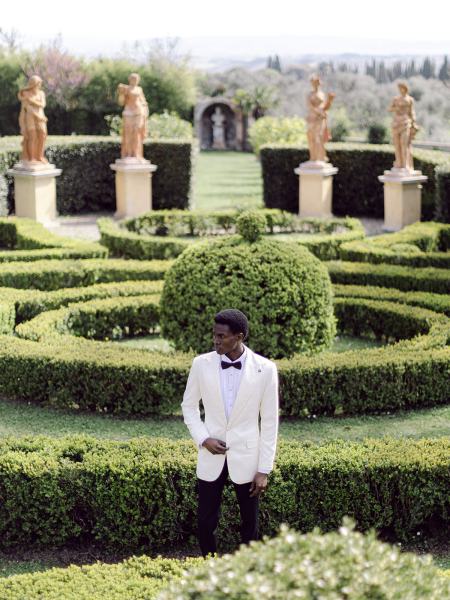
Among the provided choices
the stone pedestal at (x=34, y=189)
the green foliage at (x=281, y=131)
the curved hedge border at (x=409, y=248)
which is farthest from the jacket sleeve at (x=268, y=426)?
the green foliage at (x=281, y=131)

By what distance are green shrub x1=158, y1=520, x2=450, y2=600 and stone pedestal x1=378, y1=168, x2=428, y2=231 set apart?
16.2 m

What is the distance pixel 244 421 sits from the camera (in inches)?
185

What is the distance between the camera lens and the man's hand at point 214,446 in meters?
4.65

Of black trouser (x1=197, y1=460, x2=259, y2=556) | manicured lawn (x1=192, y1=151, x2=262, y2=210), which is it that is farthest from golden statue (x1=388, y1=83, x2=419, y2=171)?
black trouser (x1=197, y1=460, x2=259, y2=556)

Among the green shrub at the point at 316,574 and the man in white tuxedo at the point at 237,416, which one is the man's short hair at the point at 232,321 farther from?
the green shrub at the point at 316,574

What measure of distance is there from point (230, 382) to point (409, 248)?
379 inches

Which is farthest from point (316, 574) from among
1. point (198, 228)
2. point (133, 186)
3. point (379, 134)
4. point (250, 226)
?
point (379, 134)

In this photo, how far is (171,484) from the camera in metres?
5.69

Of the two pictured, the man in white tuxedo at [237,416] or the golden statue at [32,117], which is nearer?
the man in white tuxedo at [237,416]

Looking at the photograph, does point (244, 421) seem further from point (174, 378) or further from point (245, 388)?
point (174, 378)

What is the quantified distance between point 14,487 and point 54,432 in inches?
70.2

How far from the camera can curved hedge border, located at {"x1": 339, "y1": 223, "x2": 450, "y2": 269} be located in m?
13.1

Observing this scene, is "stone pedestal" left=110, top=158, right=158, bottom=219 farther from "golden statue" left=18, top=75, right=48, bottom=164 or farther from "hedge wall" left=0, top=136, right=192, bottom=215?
"golden statue" left=18, top=75, right=48, bottom=164

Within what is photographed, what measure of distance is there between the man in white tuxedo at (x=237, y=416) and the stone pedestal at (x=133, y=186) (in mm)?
15241
